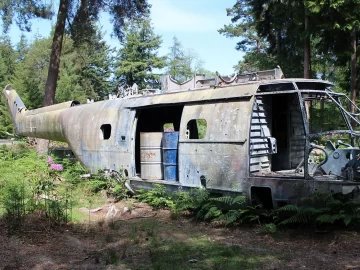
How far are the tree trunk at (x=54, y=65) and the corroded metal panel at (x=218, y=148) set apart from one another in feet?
32.2

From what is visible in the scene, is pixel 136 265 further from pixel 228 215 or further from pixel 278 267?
pixel 228 215

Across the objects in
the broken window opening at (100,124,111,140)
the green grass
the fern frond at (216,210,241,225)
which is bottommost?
the green grass

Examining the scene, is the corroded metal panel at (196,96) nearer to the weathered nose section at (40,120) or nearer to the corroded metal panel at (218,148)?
the corroded metal panel at (218,148)

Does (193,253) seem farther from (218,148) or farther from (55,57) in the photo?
(55,57)

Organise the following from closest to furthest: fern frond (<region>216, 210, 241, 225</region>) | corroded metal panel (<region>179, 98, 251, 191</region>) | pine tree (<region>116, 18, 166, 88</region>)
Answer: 1. fern frond (<region>216, 210, 241, 225</region>)
2. corroded metal panel (<region>179, 98, 251, 191</region>)
3. pine tree (<region>116, 18, 166, 88</region>)

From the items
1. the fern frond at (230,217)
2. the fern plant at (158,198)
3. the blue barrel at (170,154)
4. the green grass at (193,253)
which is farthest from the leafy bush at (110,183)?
the fern frond at (230,217)

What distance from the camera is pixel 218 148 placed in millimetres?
8453

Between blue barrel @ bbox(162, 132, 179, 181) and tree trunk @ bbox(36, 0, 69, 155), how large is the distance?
353 inches

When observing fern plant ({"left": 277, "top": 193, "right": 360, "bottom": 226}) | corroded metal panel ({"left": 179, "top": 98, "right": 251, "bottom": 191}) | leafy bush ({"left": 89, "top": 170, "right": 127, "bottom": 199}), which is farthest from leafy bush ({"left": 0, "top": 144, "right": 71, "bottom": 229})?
fern plant ({"left": 277, "top": 193, "right": 360, "bottom": 226})

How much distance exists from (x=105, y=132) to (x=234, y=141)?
5249mm

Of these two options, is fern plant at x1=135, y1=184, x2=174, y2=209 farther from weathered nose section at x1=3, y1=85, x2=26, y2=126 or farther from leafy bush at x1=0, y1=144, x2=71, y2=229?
weathered nose section at x1=3, y1=85, x2=26, y2=126

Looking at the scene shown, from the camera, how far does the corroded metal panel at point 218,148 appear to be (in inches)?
317

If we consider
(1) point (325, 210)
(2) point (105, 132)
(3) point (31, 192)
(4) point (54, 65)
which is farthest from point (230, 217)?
(4) point (54, 65)

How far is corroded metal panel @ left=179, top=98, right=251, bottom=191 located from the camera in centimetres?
806
